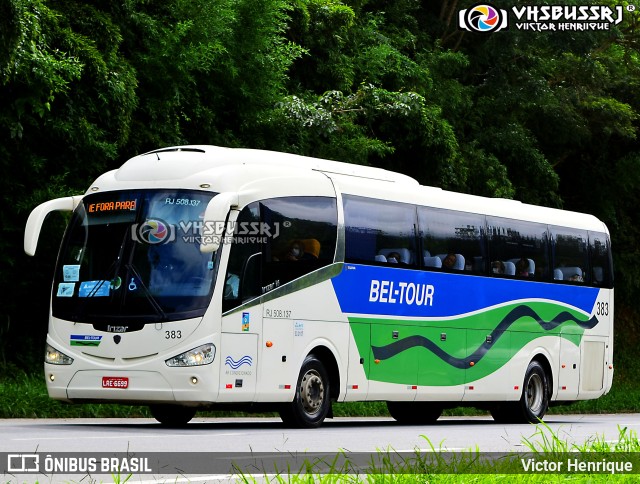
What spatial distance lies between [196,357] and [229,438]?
1500 millimetres

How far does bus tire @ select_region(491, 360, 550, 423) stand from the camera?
75.5 ft

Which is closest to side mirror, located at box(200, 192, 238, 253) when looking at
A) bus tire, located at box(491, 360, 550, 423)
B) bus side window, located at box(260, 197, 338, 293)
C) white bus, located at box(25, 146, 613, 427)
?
white bus, located at box(25, 146, 613, 427)

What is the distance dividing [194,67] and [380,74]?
25.9ft

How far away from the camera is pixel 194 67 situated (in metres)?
24.1

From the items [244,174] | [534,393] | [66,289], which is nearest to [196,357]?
[66,289]

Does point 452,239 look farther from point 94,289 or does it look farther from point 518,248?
point 94,289

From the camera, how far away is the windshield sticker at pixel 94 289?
1661 cm

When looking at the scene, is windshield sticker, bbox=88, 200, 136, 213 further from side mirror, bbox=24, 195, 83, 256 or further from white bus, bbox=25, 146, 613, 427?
side mirror, bbox=24, 195, 83, 256

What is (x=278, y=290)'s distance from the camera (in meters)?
17.2

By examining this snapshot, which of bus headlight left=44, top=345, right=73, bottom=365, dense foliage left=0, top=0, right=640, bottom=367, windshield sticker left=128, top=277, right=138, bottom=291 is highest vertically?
dense foliage left=0, top=0, right=640, bottom=367

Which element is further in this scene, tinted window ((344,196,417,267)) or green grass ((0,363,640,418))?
green grass ((0,363,640,418))

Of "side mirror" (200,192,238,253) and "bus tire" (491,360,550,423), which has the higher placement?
"side mirror" (200,192,238,253)

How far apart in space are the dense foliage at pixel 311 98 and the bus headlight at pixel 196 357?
5.55 metres

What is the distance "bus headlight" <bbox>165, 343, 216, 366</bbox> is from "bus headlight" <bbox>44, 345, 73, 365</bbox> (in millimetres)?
1370
